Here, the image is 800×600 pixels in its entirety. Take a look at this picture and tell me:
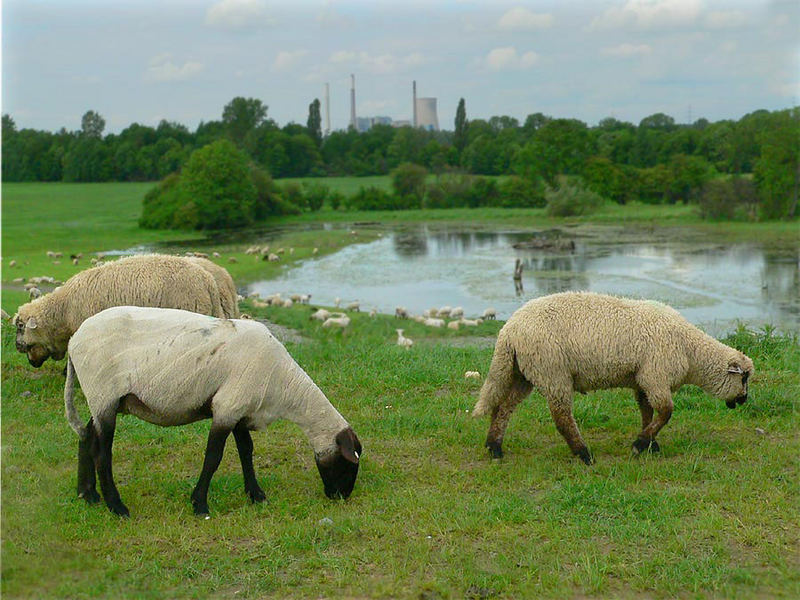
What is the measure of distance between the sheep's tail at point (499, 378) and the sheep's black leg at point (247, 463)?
8.54 feet

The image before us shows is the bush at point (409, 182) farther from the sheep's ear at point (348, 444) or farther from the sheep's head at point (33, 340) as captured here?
the sheep's ear at point (348, 444)

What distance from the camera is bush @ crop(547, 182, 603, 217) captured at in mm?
67000

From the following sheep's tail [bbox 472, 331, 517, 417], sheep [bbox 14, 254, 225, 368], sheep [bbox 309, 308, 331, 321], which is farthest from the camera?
sheep [bbox 309, 308, 331, 321]

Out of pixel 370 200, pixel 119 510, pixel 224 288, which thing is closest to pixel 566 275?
pixel 224 288

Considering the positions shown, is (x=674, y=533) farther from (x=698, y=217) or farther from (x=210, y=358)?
(x=698, y=217)

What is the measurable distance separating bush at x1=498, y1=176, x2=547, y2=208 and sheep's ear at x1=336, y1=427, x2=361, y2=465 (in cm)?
7052

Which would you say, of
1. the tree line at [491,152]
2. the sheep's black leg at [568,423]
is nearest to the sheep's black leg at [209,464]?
the sheep's black leg at [568,423]

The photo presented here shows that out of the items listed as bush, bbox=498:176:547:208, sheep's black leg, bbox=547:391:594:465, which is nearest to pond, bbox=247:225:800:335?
sheep's black leg, bbox=547:391:594:465

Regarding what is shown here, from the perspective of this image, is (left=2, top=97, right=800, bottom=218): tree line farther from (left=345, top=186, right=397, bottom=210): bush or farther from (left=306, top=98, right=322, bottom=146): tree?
(left=345, top=186, right=397, bottom=210): bush

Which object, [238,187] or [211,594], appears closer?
[211,594]

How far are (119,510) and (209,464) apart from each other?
0.90m

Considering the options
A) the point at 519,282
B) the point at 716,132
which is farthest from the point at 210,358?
the point at 716,132

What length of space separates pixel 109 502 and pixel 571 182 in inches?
2813

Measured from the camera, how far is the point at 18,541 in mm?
6477
